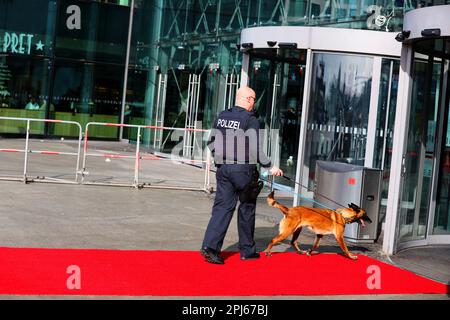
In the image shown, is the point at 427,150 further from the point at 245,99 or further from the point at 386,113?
the point at 245,99

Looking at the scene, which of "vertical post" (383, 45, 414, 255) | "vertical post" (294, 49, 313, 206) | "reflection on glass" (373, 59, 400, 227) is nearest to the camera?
"vertical post" (383, 45, 414, 255)

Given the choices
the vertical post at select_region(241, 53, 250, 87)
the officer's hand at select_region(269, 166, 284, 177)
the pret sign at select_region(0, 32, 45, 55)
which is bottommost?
the officer's hand at select_region(269, 166, 284, 177)

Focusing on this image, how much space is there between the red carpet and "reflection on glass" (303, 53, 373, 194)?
340cm

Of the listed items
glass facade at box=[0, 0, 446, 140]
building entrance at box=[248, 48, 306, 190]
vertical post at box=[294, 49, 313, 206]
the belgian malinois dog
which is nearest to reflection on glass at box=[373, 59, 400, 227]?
vertical post at box=[294, 49, 313, 206]

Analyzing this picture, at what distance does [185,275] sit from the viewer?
8125 millimetres

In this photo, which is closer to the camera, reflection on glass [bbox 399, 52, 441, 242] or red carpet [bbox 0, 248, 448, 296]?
red carpet [bbox 0, 248, 448, 296]

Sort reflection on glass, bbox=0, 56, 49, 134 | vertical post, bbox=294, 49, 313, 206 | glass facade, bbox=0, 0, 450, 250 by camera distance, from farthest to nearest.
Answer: reflection on glass, bbox=0, 56, 49, 134
vertical post, bbox=294, 49, 313, 206
glass facade, bbox=0, 0, 450, 250

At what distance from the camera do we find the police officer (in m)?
8.67

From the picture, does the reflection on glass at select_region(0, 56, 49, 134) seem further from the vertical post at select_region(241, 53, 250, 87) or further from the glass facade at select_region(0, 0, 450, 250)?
the vertical post at select_region(241, 53, 250, 87)

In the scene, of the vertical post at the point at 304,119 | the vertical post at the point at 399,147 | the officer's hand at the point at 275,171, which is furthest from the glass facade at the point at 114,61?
the officer's hand at the point at 275,171

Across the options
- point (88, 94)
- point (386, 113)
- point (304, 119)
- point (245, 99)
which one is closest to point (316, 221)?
point (245, 99)

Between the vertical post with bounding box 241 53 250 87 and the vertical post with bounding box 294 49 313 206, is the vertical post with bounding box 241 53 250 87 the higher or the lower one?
the higher one

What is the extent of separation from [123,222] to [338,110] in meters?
3.98
